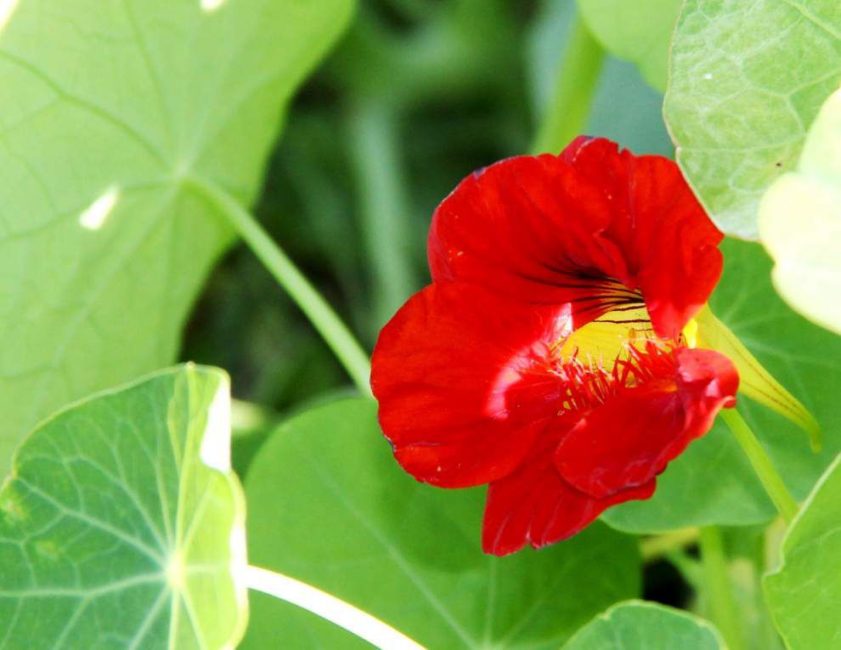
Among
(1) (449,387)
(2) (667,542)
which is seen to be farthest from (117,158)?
(2) (667,542)

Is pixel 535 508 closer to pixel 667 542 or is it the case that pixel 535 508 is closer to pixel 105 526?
pixel 105 526

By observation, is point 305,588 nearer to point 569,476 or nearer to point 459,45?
point 569,476

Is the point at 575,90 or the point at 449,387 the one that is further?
the point at 575,90

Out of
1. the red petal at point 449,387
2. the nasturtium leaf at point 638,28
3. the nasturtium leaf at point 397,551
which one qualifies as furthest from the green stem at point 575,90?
the red petal at point 449,387

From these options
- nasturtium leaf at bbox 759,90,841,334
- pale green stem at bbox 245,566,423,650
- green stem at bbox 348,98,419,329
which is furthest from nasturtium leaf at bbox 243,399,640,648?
green stem at bbox 348,98,419,329

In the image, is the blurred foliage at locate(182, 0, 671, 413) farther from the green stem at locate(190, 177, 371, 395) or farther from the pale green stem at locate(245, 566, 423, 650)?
the pale green stem at locate(245, 566, 423, 650)
